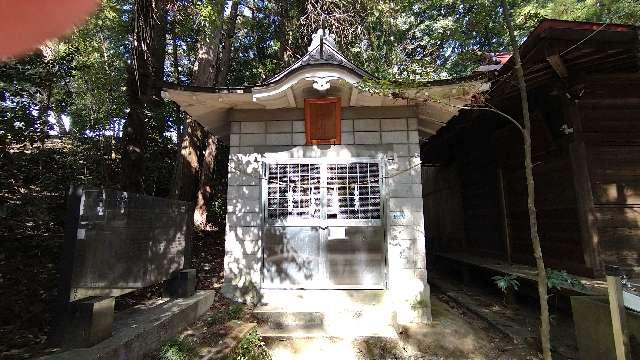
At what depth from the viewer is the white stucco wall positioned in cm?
611

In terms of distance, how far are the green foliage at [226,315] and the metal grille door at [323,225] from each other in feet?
2.29

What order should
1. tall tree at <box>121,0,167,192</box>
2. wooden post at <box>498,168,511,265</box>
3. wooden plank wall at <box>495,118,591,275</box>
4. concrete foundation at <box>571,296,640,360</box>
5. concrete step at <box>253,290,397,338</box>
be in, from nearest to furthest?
1. concrete foundation at <box>571,296,640,360</box>
2. concrete step at <box>253,290,397,338</box>
3. wooden plank wall at <box>495,118,591,275</box>
4. tall tree at <box>121,0,167,192</box>
5. wooden post at <box>498,168,511,265</box>

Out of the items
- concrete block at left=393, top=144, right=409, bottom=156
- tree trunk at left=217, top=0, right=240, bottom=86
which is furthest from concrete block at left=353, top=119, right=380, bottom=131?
tree trunk at left=217, top=0, right=240, bottom=86

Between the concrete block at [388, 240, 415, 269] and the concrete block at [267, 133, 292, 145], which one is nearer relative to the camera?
the concrete block at [388, 240, 415, 269]

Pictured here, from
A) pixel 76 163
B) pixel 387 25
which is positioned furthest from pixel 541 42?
pixel 76 163

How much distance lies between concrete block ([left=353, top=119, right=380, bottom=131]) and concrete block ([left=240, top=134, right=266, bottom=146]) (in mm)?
1778

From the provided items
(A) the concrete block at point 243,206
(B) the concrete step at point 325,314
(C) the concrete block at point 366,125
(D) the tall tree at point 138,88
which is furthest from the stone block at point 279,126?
(B) the concrete step at point 325,314

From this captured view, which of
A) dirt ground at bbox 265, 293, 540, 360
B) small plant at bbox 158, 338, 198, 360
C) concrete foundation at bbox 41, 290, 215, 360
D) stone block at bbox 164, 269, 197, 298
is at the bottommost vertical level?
dirt ground at bbox 265, 293, 540, 360

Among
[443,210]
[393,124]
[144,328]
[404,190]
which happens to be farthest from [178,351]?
[443,210]

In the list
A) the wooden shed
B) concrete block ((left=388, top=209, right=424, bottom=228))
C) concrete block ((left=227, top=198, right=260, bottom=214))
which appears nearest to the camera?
the wooden shed

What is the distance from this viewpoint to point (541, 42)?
6.05 m

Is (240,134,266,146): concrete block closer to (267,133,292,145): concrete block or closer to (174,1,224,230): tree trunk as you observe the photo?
(267,133,292,145): concrete block

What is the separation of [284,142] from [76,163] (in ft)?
24.3

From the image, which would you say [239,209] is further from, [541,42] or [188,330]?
[541,42]
